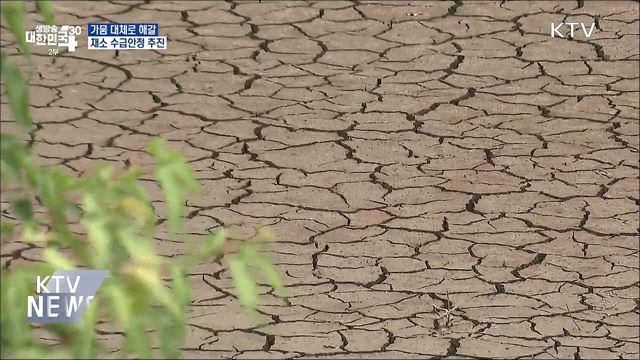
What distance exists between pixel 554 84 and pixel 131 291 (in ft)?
15.3

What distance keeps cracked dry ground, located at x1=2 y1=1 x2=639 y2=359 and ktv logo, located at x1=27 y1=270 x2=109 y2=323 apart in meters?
2.09

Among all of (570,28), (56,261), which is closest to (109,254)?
(56,261)

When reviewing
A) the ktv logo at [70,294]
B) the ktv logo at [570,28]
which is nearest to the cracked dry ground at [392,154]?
the ktv logo at [570,28]

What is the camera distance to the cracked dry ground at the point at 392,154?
447 cm

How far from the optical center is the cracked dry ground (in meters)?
4.47

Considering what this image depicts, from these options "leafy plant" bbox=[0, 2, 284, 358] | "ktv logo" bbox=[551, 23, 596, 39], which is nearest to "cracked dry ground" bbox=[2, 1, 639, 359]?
"ktv logo" bbox=[551, 23, 596, 39]

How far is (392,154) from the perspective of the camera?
18.5ft

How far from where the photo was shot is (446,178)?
5449 millimetres

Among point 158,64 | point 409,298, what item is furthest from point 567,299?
point 158,64

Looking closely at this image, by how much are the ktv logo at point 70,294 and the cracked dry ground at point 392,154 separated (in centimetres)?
209

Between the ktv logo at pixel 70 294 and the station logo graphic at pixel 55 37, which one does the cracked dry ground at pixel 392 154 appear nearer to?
Result: the station logo graphic at pixel 55 37

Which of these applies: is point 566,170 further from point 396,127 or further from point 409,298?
point 409,298

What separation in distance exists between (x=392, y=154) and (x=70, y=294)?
12.2 ft

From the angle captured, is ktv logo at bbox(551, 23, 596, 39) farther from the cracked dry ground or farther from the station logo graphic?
the station logo graphic
